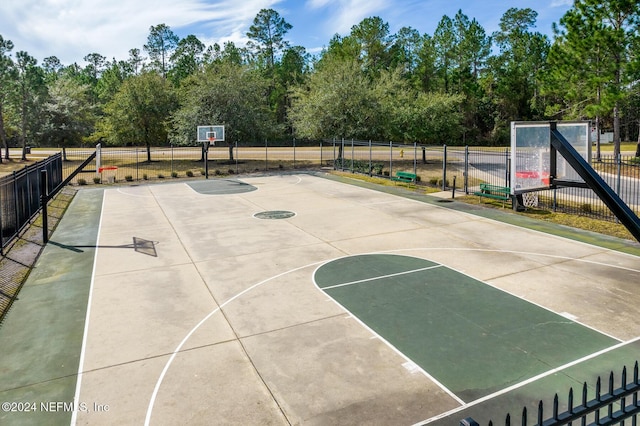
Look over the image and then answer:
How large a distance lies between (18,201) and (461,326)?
13267mm

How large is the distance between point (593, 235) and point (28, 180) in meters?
18.0

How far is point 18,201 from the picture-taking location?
13961mm

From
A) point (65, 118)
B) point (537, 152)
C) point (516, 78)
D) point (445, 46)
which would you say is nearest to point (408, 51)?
point (445, 46)

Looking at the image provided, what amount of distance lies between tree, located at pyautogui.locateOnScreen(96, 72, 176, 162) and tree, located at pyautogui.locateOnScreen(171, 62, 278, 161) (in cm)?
364

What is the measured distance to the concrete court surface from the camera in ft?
18.4

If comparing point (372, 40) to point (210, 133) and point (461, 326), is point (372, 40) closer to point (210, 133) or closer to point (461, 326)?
point (210, 133)

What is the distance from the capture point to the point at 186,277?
33.7 ft

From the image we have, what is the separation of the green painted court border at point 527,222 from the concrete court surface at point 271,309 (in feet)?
2.10

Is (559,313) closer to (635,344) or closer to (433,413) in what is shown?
(635,344)

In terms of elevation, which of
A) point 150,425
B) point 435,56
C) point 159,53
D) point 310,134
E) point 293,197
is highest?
point 159,53

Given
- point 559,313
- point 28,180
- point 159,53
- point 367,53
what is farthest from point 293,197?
point 159,53

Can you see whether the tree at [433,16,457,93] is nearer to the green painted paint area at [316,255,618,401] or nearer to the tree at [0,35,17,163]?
the tree at [0,35,17,163]

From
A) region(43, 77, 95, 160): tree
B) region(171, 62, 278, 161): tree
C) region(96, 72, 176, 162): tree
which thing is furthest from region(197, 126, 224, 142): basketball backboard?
region(43, 77, 95, 160): tree

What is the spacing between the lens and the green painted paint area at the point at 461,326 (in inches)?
246
